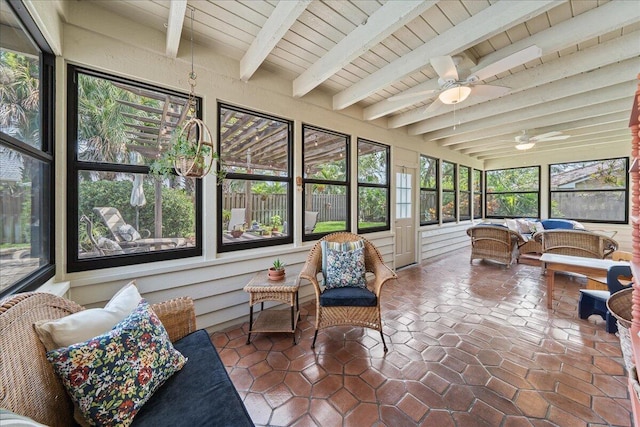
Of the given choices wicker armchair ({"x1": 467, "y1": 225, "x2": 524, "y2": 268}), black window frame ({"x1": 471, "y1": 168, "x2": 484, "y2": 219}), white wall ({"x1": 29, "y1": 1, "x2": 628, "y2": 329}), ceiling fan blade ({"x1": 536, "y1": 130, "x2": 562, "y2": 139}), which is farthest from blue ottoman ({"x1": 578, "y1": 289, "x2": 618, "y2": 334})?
black window frame ({"x1": 471, "y1": 168, "x2": 484, "y2": 219})

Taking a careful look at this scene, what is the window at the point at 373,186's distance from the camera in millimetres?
4098

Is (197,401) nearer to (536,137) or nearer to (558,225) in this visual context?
(536,137)

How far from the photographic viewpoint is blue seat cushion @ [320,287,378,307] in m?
2.14

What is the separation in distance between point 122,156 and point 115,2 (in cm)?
118

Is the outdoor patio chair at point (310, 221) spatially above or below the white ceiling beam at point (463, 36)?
below

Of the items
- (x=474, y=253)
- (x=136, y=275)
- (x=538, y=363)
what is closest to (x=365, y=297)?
(x=538, y=363)

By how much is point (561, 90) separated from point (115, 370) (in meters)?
4.79

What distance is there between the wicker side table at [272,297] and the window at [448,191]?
5014 mm

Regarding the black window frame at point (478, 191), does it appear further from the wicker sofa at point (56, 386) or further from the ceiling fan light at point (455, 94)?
the wicker sofa at point (56, 386)

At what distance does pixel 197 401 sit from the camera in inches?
41.6

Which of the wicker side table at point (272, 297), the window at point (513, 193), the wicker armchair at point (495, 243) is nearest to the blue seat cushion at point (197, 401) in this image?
the wicker side table at point (272, 297)

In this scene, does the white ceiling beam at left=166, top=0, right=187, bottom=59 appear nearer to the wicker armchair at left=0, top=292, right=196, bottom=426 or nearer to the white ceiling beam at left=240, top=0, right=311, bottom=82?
the white ceiling beam at left=240, top=0, right=311, bottom=82

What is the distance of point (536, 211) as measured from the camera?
6.74m

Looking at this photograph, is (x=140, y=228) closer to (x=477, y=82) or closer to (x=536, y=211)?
(x=477, y=82)
